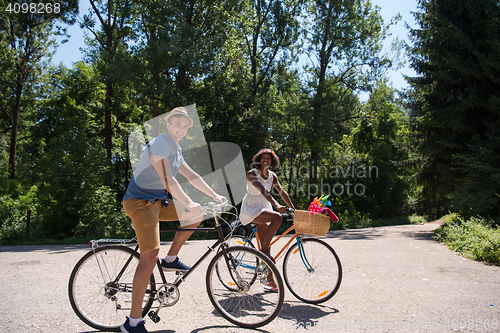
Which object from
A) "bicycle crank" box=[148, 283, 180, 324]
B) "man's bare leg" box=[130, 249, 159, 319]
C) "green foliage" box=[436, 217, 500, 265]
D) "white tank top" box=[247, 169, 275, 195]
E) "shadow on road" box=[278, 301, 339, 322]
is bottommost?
"green foliage" box=[436, 217, 500, 265]

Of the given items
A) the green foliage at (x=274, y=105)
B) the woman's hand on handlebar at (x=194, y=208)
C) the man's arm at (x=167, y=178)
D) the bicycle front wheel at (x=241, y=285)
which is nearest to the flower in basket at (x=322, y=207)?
the bicycle front wheel at (x=241, y=285)

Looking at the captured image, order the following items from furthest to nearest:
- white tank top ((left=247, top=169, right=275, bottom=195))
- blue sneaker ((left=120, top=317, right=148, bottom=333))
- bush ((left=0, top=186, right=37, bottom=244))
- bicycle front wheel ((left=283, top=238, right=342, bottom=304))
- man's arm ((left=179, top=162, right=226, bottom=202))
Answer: bush ((left=0, top=186, right=37, bottom=244)), white tank top ((left=247, top=169, right=275, bottom=195)), bicycle front wheel ((left=283, top=238, right=342, bottom=304)), man's arm ((left=179, top=162, right=226, bottom=202)), blue sneaker ((left=120, top=317, right=148, bottom=333))

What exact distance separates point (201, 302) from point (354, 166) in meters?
24.6

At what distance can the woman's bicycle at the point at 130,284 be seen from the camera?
3.14 metres

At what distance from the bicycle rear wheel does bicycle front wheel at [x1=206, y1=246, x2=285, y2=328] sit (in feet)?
2.33

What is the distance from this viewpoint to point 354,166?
88.0 feet

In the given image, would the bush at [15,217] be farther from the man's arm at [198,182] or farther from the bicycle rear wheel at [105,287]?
the man's arm at [198,182]

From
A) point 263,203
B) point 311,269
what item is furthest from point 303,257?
point 263,203

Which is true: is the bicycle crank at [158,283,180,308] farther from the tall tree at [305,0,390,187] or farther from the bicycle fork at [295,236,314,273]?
the tall tree at [305,0,390,187]

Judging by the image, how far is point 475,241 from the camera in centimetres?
797

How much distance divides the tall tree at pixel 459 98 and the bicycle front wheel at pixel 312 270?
1012 centimetres

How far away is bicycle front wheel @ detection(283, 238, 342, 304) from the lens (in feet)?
13.2

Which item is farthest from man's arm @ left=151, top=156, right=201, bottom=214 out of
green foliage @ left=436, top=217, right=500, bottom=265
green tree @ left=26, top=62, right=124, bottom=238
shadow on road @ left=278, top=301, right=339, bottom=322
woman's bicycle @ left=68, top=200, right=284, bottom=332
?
green tree @ left=26, top=62, right=124, bottom=238

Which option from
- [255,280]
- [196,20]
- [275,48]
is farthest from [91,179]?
[275,48]
